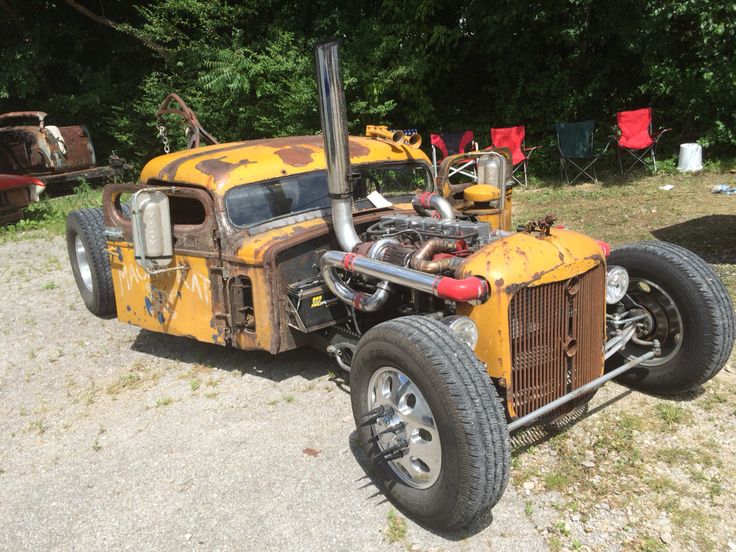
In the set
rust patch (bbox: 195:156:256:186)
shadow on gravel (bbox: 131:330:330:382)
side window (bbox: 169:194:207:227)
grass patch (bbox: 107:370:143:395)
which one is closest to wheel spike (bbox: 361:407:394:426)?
shadow on gravel (bbox: 131:330:330:382)

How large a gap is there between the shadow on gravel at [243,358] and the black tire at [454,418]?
1564 millimetres

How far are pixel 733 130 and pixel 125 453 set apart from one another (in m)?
11.6

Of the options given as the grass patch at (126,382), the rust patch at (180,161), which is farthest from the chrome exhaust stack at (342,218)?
the grass patch at (126,382)

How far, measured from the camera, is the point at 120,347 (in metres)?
5.05

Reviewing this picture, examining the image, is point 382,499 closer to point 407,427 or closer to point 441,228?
point 407,427

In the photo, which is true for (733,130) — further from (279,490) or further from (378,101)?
(279,490)

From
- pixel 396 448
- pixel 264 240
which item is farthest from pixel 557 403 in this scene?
pixel 264 240

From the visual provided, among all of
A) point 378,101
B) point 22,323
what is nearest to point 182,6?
point 378,101

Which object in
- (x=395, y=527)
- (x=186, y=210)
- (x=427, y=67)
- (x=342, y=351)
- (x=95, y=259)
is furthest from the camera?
(x=427, y=67)

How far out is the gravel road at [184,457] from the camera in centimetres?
272

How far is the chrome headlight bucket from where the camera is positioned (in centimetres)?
272

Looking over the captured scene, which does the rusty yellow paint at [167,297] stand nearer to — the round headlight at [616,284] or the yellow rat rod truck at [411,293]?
the yellow rat rod truck at [411,293]

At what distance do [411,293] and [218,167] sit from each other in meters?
1.72

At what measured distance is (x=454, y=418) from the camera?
2330mm
